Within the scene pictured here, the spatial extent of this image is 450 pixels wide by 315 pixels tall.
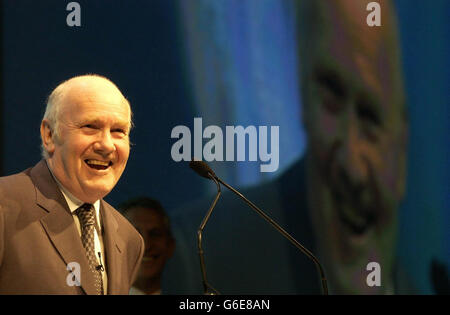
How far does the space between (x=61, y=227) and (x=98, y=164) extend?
0.23m

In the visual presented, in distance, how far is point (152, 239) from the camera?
3.83m

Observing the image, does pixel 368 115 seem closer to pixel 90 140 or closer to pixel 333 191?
pixel 333 191

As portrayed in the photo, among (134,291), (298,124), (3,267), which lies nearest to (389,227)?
(298,124)

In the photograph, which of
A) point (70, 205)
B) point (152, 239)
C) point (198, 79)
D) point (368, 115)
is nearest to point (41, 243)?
point (70, 205)

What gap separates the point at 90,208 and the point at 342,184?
7.63ft

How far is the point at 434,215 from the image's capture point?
160 inches

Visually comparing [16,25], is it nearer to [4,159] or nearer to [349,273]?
[4,159]

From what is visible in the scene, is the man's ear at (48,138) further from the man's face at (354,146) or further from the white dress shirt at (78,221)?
the man's face at (354,146)

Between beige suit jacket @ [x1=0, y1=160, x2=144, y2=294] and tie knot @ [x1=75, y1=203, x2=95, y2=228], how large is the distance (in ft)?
0.19

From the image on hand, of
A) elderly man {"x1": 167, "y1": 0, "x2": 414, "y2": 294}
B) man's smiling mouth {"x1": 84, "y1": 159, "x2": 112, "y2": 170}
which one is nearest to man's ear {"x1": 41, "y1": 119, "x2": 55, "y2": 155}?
man's smiling mouth {"x1": 84, "y1": 159, "x2": 112, "y2": 170}

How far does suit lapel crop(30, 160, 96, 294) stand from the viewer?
1890 mm

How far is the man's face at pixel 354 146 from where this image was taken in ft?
13.2

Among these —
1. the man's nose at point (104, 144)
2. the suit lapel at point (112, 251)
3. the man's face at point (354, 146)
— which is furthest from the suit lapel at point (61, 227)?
the man's face at point (354, 146)

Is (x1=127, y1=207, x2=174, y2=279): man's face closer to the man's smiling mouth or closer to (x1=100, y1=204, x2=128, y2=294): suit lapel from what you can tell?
(x1=100, y1=204, x2=128, y2=294): suit lapel
